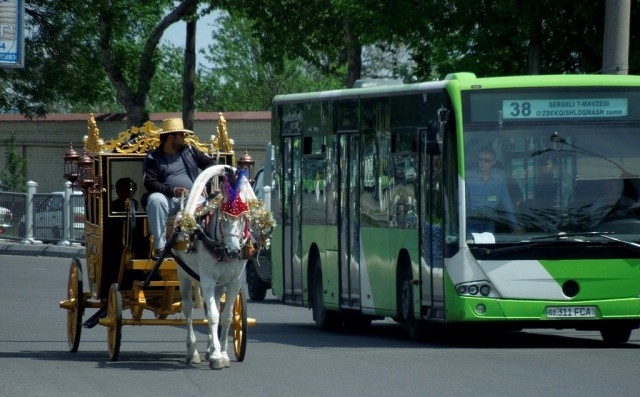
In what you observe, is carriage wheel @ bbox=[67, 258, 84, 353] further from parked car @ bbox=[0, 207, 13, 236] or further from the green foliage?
the green foliage

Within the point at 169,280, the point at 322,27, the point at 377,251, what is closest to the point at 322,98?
the point at 377,251

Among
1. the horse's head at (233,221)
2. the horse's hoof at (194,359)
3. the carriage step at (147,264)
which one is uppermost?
the horse's head at (233,221)

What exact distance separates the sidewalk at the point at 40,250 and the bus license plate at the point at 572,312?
24736 millimetres

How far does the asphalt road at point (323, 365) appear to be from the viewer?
39.7ft

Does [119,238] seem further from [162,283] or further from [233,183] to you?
[233,183]

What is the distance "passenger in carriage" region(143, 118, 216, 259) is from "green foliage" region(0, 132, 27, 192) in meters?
44.5

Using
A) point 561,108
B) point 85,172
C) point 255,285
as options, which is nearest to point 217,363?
point 85,172

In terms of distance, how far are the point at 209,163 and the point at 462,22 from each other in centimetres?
1508

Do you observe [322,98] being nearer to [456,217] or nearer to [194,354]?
[456,217]

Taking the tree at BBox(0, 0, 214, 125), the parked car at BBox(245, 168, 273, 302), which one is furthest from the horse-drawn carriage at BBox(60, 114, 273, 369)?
the tree at BBox(0, 0, 214, 125)

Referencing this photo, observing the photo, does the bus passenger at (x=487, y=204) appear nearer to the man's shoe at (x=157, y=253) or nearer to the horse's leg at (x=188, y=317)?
the horse's leg at (x=188, y=317)

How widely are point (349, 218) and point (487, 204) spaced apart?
11.5ft

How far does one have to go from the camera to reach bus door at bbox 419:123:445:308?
52.5 ft

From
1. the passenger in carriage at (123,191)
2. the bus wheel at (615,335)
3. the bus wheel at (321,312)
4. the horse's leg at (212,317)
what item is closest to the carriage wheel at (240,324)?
the horse's leg at (212,317)
